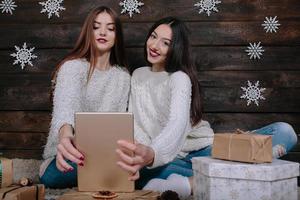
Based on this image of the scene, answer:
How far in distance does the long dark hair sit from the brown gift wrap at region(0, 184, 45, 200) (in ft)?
2.43

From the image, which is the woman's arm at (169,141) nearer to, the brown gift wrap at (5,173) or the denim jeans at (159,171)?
the denim jeans at (159,171)

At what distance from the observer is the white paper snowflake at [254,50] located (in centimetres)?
215

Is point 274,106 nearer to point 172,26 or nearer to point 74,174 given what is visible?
point 172,26

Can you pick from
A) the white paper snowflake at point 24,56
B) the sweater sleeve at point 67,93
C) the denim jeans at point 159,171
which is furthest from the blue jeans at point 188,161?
the white paper snowflake at point 24,56

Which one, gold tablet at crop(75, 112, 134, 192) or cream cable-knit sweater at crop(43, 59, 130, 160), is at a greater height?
cream cable-knit sweater at crop(43, 59, 130, 160)

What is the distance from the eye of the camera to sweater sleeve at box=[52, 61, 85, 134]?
1.60 meters

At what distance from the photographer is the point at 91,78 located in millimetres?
1827

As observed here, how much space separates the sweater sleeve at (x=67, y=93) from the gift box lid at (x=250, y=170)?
0.52m

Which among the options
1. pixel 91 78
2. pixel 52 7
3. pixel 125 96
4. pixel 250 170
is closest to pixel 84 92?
pixel 91 78

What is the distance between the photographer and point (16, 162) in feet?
7.08

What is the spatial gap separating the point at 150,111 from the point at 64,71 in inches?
14.5

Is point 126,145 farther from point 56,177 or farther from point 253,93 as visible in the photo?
point 253,93

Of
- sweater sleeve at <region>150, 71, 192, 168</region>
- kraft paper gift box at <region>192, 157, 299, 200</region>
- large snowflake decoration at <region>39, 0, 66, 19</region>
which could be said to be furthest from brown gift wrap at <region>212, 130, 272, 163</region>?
large snowflake decoration at <region>39, 0, 66, 19</region>

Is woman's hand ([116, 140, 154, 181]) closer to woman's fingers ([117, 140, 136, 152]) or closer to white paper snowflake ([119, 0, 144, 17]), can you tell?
woman's fingers ([117, 140, 136, 152])
